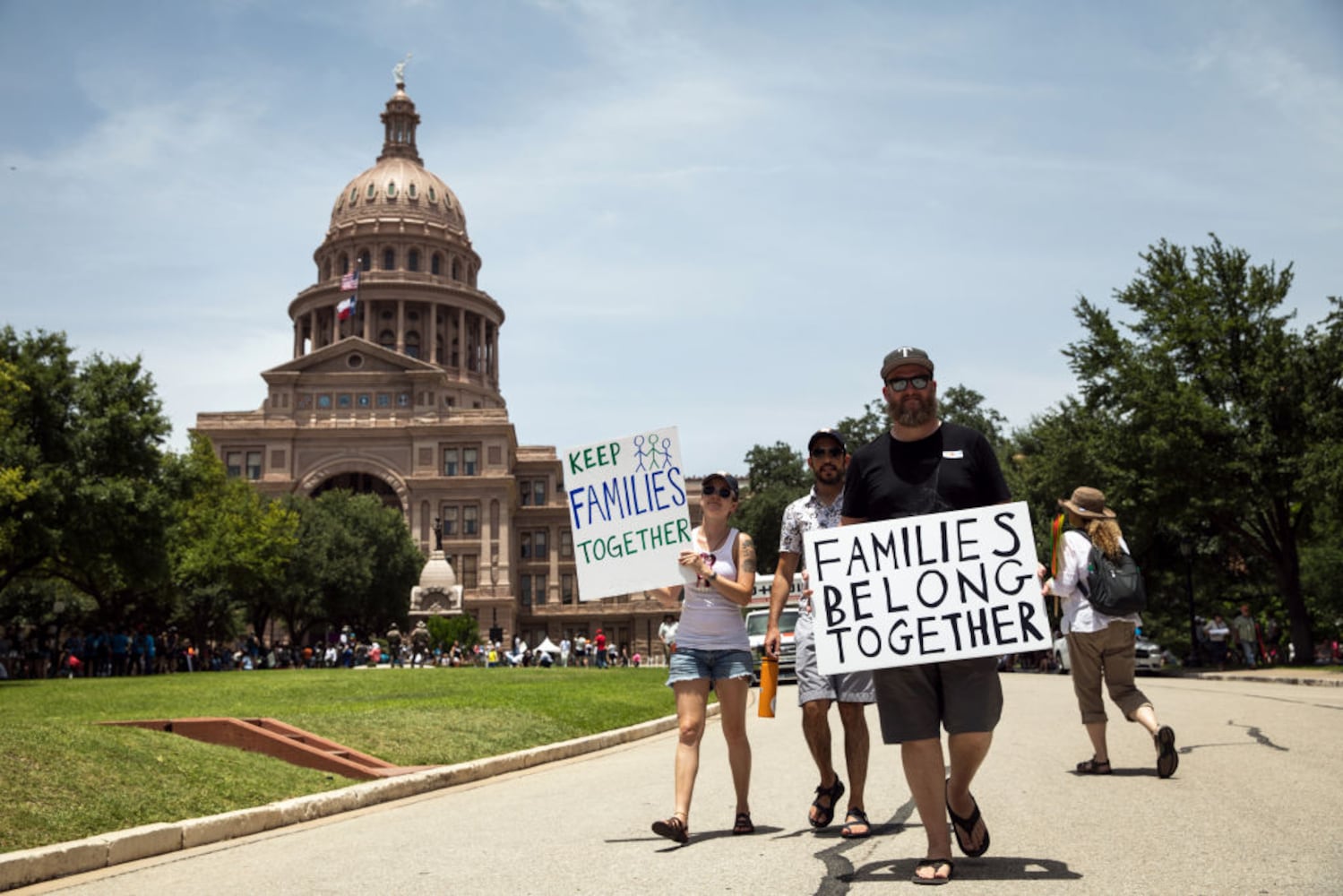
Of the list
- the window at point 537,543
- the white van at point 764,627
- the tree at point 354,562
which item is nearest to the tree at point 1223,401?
the white van at point 764,627

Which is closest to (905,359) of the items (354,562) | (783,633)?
(783,633)

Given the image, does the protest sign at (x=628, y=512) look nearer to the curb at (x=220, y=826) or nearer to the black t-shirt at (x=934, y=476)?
the black t-shirt at (x=934, y=476)

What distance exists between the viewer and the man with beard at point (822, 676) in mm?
7320

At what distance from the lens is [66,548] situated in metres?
37.9

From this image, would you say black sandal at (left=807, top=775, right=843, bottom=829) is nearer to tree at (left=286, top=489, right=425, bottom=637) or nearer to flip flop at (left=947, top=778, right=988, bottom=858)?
flip flop at (left=947, top=778, right=988, bottom=858)

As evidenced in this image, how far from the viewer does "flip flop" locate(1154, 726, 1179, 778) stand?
905 cm

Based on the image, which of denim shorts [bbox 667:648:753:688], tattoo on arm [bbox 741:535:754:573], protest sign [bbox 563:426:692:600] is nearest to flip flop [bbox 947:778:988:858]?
denim shorts [bbox 667:648:753:688]

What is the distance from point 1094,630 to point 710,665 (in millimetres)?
3551

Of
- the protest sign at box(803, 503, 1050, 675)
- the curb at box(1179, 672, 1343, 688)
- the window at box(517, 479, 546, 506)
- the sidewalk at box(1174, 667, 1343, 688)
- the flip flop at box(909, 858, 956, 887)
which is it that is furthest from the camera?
the window at box(517, 479, 546, 506)

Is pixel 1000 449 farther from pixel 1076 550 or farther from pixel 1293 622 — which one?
pixel 1076 550

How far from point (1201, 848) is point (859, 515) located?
2308 millimetres

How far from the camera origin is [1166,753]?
9.08 m

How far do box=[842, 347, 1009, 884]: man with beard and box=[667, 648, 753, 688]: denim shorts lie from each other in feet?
4.75

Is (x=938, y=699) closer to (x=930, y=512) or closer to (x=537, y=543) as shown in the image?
(x=930, y=512)
